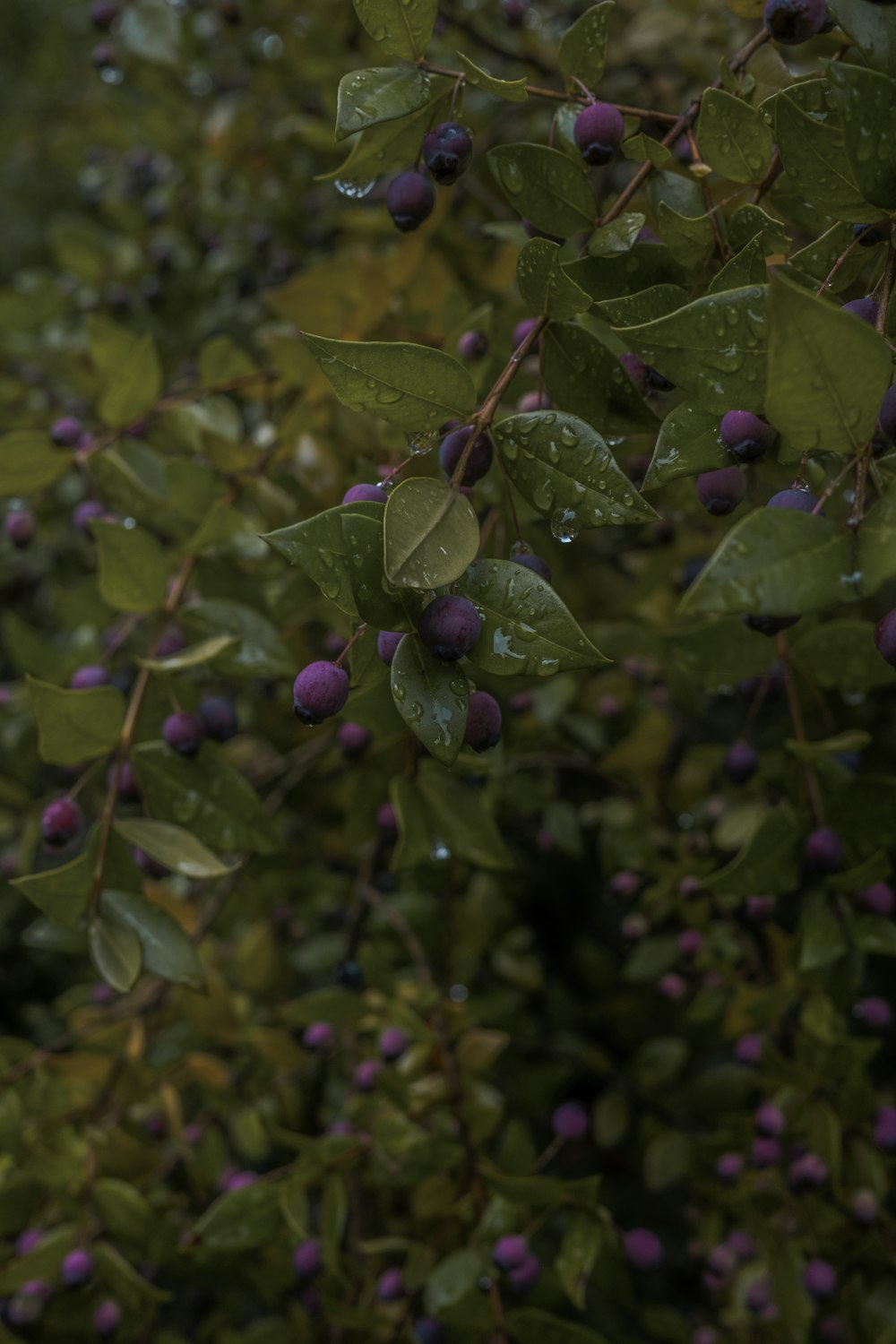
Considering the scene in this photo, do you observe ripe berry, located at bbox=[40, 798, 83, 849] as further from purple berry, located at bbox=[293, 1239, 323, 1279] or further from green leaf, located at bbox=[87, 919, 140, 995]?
purple berry, located at bbox=[293, 1239, 323, 1279]

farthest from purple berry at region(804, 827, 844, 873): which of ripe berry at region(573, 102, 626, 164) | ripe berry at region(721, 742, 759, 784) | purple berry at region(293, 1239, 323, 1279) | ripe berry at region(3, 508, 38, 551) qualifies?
ripe berry at region(3, 508, 38, 551)

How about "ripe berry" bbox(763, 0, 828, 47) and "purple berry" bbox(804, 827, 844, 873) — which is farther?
"purple berry" bbox(804, 827, 844, 873)

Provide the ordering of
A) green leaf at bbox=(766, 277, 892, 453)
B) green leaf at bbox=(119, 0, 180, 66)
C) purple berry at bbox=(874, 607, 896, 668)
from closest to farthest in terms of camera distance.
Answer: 1. green leaf at bbox=(766, 277, 892, 453)
2. purple berry at bbox=(874, 607, 896, 668)
3. green leaf at bbox=(119, 0, 180, 66)

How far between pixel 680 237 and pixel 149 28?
1.25m

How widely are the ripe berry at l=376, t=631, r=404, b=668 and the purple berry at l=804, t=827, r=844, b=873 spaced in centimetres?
50

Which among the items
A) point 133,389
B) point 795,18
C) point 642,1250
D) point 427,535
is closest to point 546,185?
point 795,18

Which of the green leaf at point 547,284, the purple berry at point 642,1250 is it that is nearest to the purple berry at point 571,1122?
the purple berry at point 642,1250

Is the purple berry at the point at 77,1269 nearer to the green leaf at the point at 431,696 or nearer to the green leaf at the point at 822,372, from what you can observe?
the green leaf at the point at 431,696

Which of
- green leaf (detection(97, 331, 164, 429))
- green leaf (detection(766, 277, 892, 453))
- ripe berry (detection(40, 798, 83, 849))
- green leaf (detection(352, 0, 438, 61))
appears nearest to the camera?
green leaf (detection(766, 277, 892, 453))

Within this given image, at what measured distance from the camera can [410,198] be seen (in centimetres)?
82

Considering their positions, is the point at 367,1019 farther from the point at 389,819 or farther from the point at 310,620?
the point at 310,620

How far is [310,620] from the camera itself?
1456 millimetres

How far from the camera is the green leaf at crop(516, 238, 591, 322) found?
661 mm

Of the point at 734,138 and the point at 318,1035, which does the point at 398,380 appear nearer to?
the point at 734,138
